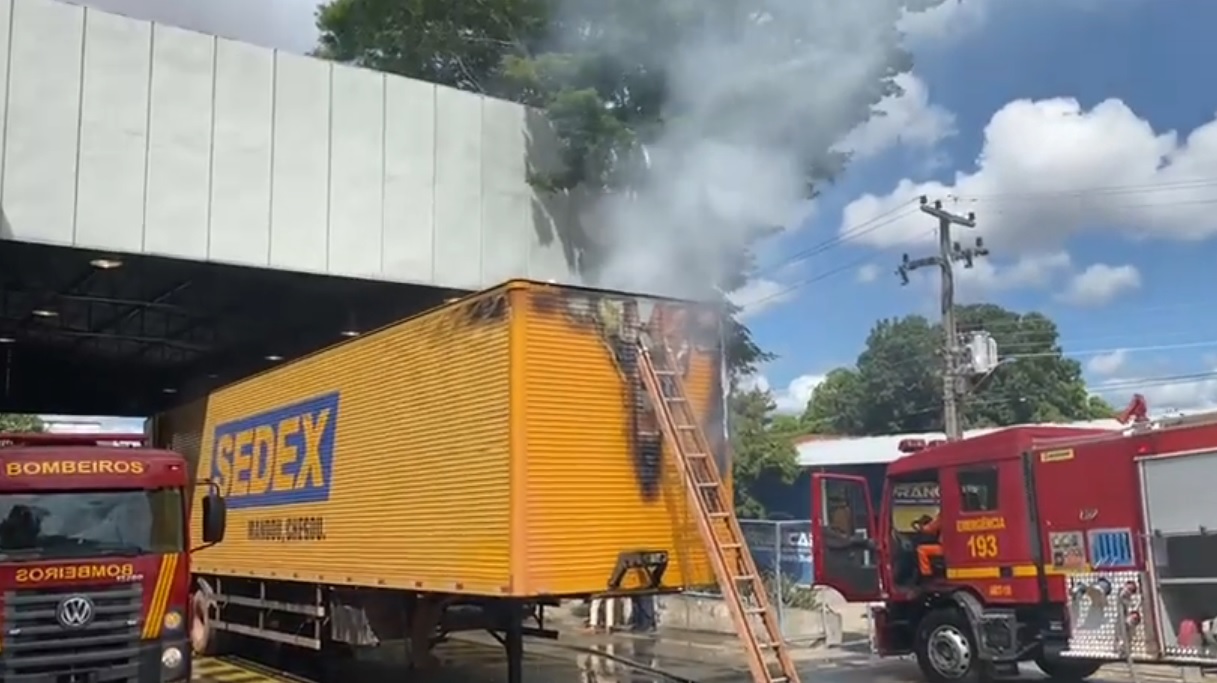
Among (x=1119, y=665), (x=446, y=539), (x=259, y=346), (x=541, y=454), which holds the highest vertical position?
(x=259, y=346)

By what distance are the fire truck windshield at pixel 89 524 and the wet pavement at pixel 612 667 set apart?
4.41 m

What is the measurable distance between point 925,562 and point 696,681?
2.90 metres

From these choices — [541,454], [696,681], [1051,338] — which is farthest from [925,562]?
[1051,338]

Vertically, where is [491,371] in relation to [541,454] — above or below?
above

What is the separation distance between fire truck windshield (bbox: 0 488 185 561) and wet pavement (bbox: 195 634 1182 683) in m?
4.41

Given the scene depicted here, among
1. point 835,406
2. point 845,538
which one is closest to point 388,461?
point 845,538

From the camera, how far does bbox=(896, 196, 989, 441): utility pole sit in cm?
2427

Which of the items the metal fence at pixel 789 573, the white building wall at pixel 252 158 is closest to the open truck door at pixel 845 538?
the metal fence at pixel 789 573

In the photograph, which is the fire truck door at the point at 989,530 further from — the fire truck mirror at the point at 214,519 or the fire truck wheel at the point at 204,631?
the fire truck wheel at the point at 204,631

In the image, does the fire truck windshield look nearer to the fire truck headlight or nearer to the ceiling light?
the fire truck headlight

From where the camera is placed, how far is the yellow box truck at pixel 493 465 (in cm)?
885

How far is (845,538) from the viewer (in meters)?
13.1

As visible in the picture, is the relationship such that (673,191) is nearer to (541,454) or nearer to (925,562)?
(925,562)

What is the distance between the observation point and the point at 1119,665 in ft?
45.5
